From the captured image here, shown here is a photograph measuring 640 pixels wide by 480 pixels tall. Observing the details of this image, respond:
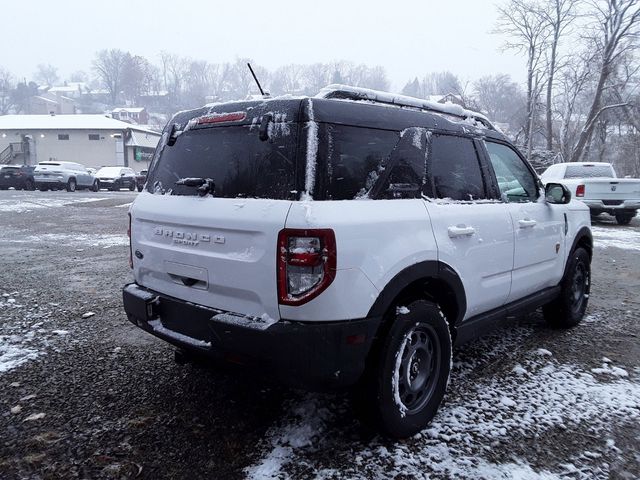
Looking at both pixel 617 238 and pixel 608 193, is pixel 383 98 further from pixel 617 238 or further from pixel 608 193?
pixel 608 193

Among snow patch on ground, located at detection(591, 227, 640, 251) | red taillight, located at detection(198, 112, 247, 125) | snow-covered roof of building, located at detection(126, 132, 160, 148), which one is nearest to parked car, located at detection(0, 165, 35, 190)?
snow-covered roof of building, located at detection(126, 132, 160, 148)

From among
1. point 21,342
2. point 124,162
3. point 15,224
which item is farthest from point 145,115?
point 21,342

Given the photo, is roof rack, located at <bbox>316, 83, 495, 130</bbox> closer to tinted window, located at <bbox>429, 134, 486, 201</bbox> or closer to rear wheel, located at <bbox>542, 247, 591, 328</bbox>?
tinted window, located at <bbox>429, 134, 486, 201</bbox>

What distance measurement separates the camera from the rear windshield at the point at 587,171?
14086 millimetres

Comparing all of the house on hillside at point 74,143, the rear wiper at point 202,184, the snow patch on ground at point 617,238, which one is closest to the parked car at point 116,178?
the house on hillside at point 74,143

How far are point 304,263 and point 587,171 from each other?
1443cm

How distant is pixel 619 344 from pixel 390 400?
2959mm

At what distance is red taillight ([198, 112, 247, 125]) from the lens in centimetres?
278

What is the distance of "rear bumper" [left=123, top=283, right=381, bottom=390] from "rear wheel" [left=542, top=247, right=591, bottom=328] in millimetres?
2974

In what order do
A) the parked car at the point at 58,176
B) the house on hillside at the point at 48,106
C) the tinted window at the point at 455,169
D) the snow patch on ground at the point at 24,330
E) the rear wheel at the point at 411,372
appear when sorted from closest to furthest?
the rear wheel at the point at 411,372
the tinted window at the point at 455,169
the snow patch on ground at the point at 24,330
the parked car at the point at 58,176
the house on hillside at the point at 48,106

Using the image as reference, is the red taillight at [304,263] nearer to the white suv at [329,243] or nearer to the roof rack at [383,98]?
the white suv at [329,243]

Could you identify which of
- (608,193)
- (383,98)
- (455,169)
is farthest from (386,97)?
(608,193)

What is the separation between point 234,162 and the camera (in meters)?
2.74

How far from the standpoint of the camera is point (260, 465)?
8.38ft
